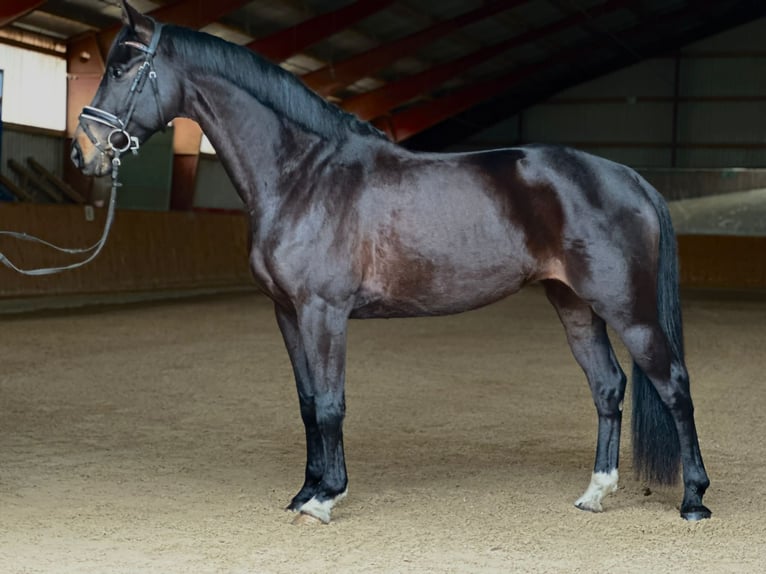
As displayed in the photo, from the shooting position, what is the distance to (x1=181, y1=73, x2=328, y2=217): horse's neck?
14.7 ft

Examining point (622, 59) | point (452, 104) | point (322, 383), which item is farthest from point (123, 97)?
point (622, 59)

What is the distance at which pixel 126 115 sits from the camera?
4344 mm

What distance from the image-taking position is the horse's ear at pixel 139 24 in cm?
429

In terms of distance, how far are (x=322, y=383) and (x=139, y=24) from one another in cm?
189

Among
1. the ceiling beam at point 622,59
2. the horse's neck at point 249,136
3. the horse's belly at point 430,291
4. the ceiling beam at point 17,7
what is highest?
the ceiling beam at point 622,59

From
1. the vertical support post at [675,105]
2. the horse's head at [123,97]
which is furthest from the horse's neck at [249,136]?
the vertical support post at [675,105]

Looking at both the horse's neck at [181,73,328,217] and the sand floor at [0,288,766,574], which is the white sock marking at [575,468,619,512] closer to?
the sand floor at [0,288,766,574]

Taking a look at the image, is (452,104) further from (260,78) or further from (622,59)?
(260,78)

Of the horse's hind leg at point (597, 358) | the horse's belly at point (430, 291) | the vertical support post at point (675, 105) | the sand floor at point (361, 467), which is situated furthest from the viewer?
the vertical support post at point (675, 105)

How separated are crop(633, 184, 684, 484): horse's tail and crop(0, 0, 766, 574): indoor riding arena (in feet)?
0.14

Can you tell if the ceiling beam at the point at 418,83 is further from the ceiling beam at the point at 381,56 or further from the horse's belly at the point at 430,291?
the horse's belly at the point at 430,291

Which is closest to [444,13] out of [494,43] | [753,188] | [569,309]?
[494,43]

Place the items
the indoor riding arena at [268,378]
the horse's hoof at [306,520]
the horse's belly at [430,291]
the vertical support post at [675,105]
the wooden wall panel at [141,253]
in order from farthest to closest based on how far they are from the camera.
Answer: the vertical support post at [675,105] < the wooden wall panel at [141,253] < the horse's belly at [430,291] < the horse's hoof at [306,520] < the indoor riding arena at [268,378]

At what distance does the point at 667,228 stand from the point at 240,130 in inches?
85.7
